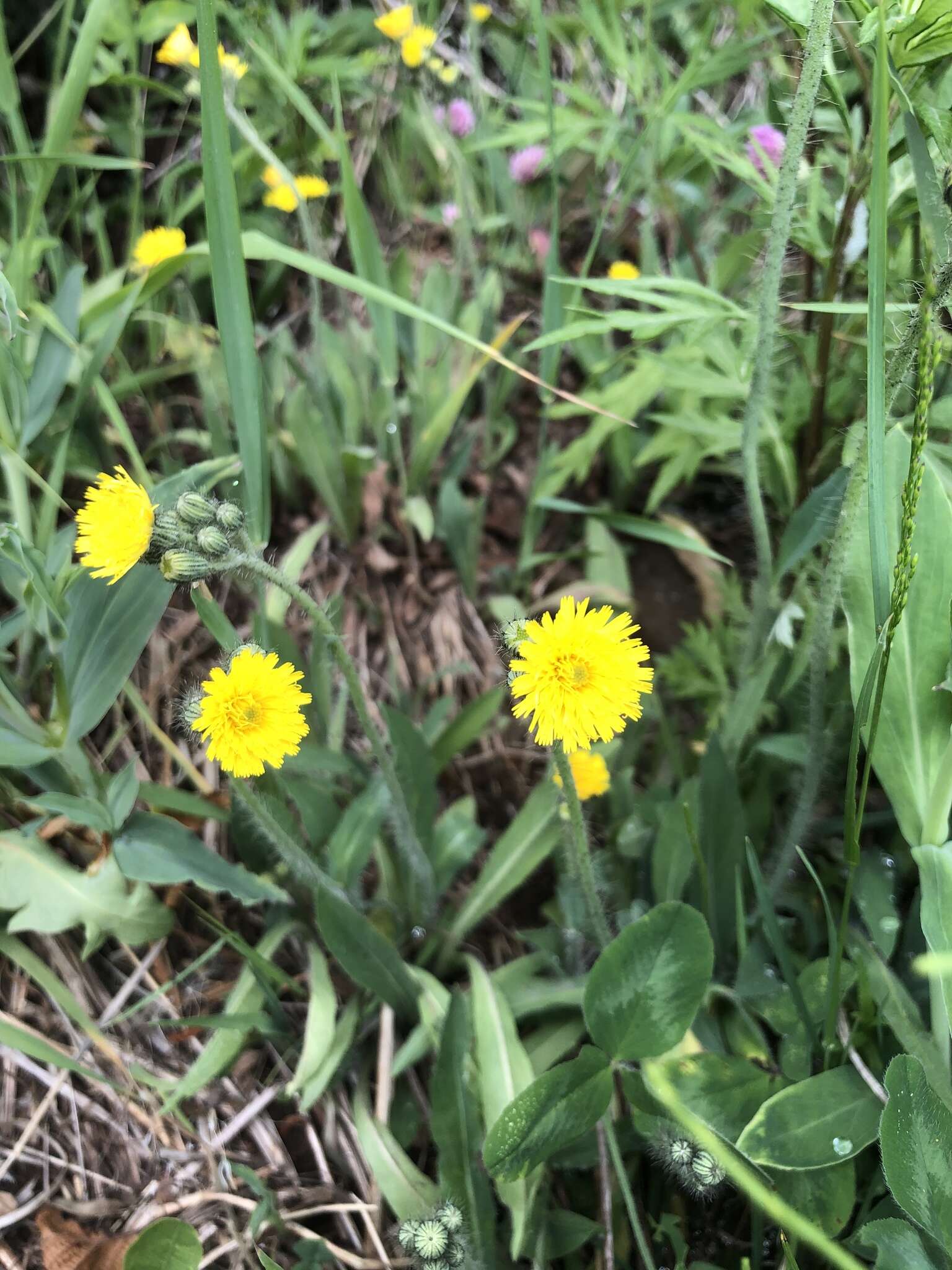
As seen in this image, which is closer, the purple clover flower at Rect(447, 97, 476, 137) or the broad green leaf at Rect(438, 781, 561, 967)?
the broad green leaf at Rect(438, 781, 561, 967)

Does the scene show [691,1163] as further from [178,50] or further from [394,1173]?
[178,50]

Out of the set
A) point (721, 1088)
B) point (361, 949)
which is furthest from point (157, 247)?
point (721, 1088)

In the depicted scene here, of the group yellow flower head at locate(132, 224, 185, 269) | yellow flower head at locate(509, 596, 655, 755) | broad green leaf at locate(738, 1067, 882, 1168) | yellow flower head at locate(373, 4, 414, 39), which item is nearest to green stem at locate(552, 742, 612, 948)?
yellow flower head at locate(509, 596, 655, 755)

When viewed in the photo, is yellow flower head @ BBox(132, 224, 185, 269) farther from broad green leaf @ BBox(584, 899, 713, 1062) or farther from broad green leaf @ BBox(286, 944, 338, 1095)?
broad green leaf @ BBox(584, 899, 713, 1062)

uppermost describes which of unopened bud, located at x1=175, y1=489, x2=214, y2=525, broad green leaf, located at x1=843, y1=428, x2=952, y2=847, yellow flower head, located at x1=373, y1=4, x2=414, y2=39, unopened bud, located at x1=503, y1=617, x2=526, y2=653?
yellow flower head, located at x1=373, y1=4, x2=414, y2=39

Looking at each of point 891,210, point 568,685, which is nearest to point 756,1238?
point 568,685

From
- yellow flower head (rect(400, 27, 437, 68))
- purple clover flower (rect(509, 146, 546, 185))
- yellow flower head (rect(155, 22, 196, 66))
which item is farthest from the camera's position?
purple clover flower (rect(509, 146, 546, 185))

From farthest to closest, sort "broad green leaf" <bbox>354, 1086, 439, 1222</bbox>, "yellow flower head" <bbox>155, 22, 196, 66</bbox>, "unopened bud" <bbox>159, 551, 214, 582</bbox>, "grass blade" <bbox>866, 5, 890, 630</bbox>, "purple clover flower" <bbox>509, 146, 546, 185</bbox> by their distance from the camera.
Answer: "purple clover flower" <bbox>509, 146, 546, 185</bbox>, "yellow flower head" <bbox>155, 22, 196, 66</bbox>, "broad green leaf" <bbox>354, 1086, 439, 1222</bbox>, "unopened bud" <bbox>159, 551, 214, 582</bbox>, "grass blade" <bbox>866, 5, 890, 630</bbox>
